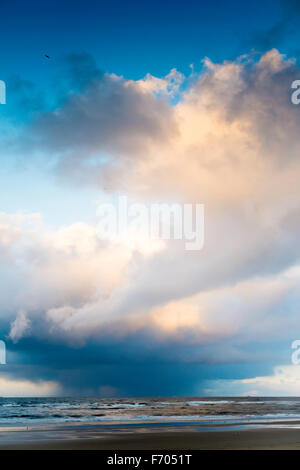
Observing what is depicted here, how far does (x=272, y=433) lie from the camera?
33.3m

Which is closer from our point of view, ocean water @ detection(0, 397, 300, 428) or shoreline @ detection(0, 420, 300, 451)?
shoreline @ detection(0, 420, 300, 451)

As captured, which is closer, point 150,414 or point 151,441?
point 151,441

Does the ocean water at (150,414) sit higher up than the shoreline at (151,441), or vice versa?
the shoreline at (151,441)

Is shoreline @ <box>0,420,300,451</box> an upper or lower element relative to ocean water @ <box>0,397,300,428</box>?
upper

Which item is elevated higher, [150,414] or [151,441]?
[151,441]

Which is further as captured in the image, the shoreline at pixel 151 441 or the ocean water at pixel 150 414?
the ocean water at pixel 150 414
